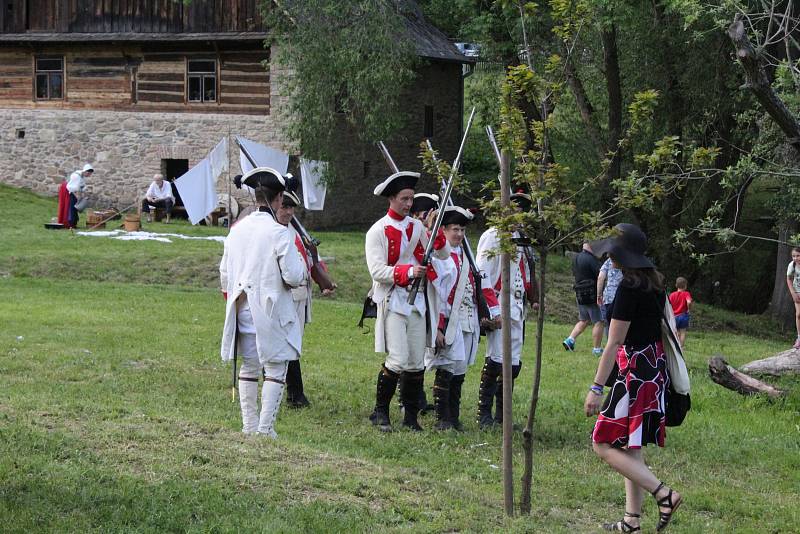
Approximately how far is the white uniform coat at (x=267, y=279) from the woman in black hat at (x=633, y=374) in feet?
8.56

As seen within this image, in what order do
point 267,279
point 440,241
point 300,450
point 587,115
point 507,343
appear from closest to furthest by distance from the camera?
point 507,343, point 300,450, point 267,279, point 440,241, point 587,115

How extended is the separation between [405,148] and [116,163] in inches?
352

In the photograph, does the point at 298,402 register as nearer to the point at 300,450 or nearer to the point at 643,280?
the point at 300,450

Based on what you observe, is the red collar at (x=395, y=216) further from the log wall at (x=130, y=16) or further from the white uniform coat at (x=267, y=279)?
the log wall at (x=130, y=16)

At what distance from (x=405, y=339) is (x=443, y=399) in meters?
0.80

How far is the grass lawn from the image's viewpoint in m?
6.41

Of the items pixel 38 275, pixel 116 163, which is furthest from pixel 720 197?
pixel 116 163

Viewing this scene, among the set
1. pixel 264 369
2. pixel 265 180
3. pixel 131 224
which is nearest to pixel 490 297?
pixel 264 369

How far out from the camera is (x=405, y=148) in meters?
36.9

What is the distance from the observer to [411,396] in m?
9.64

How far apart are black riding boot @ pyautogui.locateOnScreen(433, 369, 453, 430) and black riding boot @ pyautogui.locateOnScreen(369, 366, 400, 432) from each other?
39 cm

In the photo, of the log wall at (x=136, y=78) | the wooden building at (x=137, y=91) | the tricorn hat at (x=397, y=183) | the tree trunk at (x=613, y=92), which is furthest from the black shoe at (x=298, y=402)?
the log wall at (x=136, y=78)

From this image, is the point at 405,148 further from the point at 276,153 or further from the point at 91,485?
the point at 91,485

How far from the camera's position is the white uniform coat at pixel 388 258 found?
9.36m
